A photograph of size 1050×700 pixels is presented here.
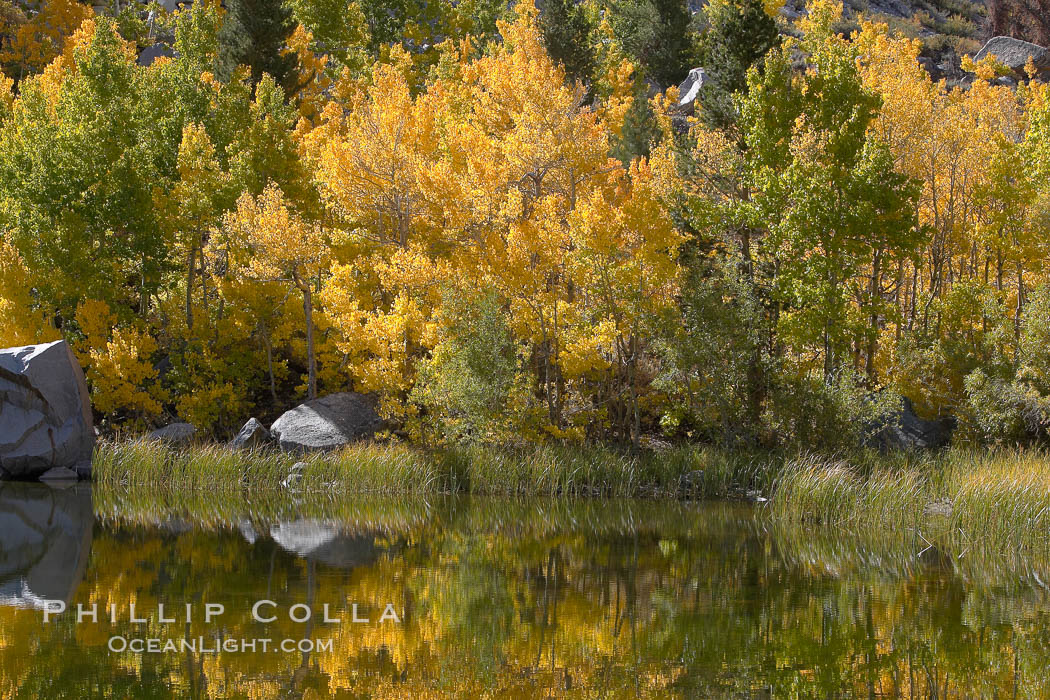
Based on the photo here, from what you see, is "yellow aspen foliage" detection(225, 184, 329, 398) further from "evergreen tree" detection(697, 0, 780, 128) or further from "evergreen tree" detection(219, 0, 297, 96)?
"evergreen tree" detection(219, 0, 297, 96)

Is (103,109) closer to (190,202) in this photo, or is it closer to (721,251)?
(190,202)

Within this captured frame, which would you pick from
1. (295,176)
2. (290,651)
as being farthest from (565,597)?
(295,176)

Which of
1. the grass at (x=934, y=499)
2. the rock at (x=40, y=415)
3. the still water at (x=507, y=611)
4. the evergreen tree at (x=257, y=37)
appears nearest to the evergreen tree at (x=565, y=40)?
the evergreen tree at (x=257, y=37)

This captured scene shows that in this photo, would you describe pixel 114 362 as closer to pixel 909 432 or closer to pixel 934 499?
pixel 909 432

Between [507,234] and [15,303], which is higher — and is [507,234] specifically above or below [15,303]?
above

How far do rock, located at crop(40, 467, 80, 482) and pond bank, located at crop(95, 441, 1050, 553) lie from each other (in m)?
2.18

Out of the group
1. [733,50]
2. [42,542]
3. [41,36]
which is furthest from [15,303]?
[41,36]

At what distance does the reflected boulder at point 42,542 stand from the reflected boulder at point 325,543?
287 cm

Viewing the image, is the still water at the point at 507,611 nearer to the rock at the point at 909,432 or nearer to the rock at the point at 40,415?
the rock at the point at 909,432

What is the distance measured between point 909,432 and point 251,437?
16301mm

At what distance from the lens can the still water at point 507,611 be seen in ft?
30.0

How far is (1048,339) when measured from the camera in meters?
24.0

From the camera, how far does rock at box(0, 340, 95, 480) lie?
2686cm

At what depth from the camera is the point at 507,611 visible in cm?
1212
